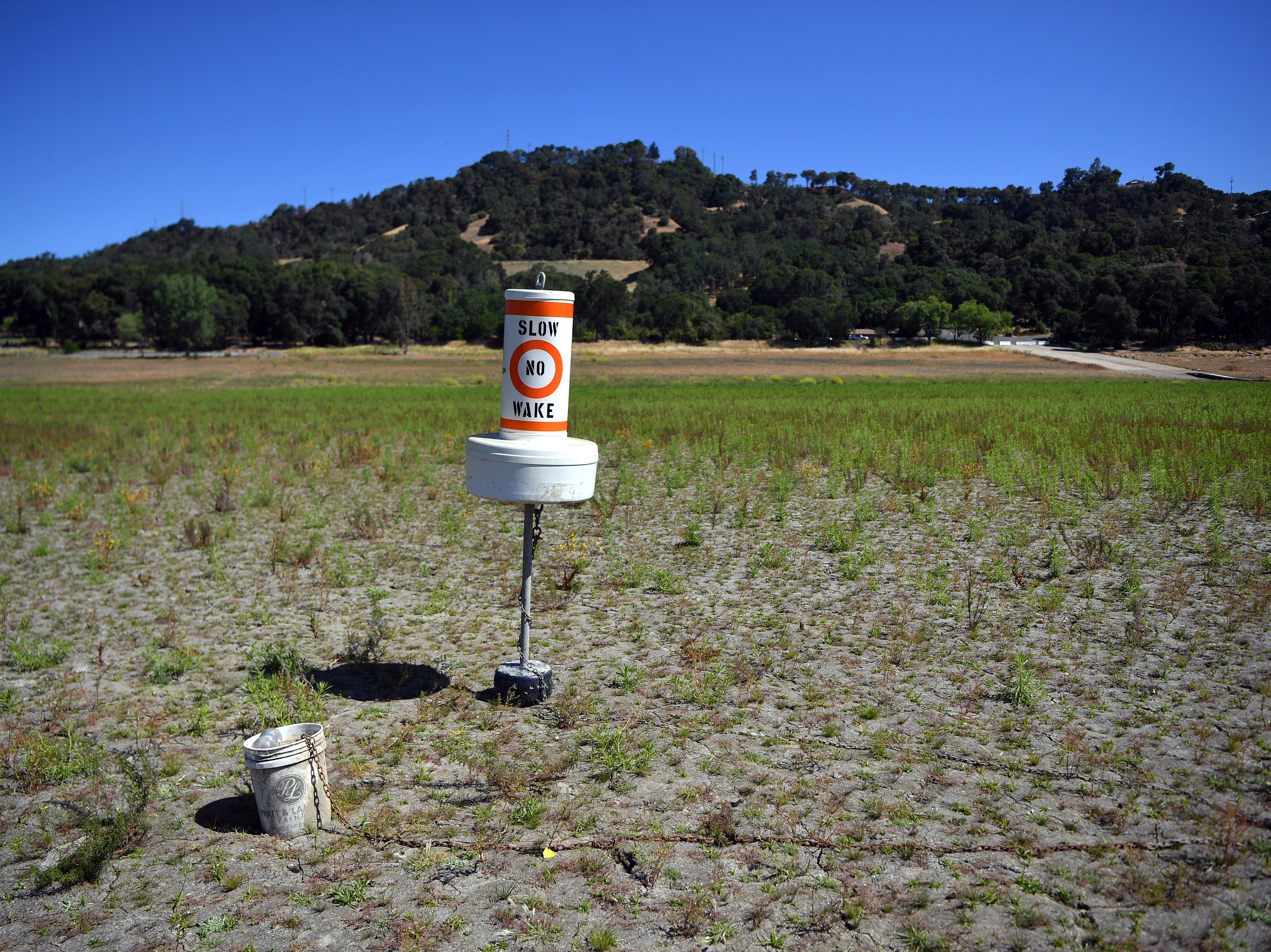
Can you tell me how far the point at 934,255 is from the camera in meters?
149

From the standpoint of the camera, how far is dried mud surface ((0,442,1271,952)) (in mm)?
3811

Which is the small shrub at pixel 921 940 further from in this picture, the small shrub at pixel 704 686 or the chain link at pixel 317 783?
the chain link at pixel 317 783

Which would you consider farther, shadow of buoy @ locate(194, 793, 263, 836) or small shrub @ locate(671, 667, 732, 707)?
small shrub @ locate(671, 667, 732, 707)

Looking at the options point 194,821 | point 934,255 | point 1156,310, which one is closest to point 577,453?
point 194,821

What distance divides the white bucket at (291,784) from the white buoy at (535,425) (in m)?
1.88

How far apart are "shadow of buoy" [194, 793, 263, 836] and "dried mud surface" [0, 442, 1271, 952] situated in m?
0.02

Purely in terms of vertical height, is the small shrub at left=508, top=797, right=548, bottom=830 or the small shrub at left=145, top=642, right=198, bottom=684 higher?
the small shrub at left=508, top=797, right=548, bottom=830

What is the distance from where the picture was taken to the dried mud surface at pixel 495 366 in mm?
55091

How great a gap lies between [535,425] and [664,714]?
7.95ft

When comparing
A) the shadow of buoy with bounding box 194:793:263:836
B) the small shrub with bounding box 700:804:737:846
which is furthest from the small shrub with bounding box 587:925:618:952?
the shadow of buoy with bounding box 194:793:263:836

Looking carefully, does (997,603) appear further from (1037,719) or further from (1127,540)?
(1127,540)

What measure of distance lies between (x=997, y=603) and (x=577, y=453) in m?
5.63

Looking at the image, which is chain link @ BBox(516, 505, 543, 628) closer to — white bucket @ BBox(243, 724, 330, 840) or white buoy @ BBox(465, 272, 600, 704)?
white buoy @ BBox(465, 272, 600, 704)

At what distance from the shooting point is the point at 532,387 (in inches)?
221
